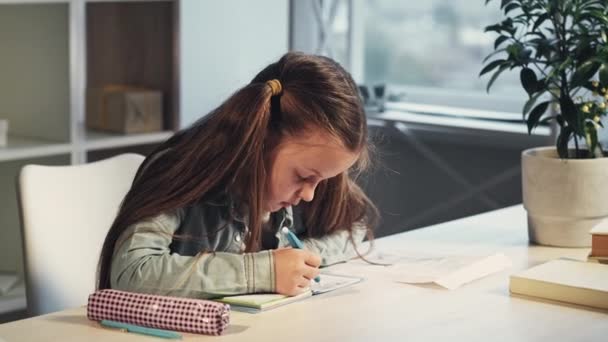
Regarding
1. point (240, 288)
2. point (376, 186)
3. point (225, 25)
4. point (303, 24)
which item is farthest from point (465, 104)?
point (240, 288)

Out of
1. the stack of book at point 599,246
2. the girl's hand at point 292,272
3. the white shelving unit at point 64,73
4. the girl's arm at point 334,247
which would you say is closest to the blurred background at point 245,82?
the white shelving unit at point 64,73

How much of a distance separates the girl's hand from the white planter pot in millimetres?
671

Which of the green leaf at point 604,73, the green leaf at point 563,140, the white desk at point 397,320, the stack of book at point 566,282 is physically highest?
the green leaf at point 604,73

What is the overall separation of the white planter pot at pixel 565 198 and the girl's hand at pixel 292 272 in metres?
0.67

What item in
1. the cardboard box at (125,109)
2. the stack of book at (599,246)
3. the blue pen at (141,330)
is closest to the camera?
the blue pen at (141,330)

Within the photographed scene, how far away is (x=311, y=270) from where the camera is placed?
5.50 feet

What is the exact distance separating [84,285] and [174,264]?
1.65 feet

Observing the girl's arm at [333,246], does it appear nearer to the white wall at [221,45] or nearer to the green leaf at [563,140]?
the green leaf at [563,140]

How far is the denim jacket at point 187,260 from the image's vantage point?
164cm

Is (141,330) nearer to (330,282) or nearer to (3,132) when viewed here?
(330,282)

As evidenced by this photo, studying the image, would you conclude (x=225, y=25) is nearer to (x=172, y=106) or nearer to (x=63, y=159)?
(x=172, y=106)

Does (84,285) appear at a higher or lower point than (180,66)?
lower

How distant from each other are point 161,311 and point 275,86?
44 cm

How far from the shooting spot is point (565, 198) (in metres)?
2.12
